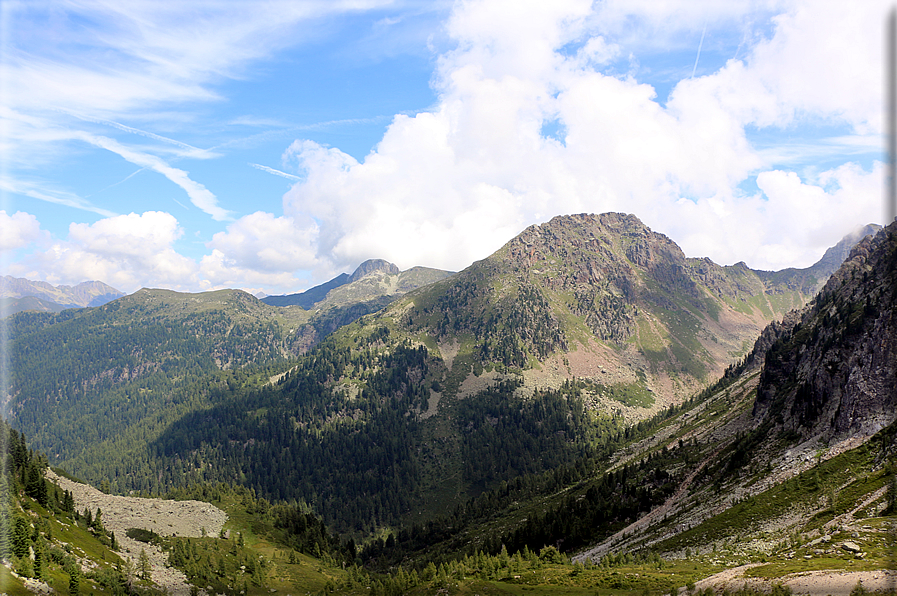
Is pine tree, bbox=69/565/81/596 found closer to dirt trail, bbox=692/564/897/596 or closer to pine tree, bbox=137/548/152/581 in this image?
pine tree, bbox=137/548/152/581

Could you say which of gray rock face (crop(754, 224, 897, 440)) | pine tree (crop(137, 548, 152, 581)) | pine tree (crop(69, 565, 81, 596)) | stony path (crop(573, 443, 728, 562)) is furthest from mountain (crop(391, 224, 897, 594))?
pine tree (crop(137, 548, 152, 581))

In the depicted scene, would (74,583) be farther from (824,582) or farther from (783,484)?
(783,484)

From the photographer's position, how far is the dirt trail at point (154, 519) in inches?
3317

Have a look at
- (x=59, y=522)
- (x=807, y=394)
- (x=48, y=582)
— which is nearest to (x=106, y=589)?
(x=48, y=582)

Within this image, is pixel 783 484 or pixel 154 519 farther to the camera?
pixel 154 519

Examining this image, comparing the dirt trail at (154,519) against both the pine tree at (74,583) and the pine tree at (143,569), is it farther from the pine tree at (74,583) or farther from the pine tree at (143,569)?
the pine tree at (74,583)

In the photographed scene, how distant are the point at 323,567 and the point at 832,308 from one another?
193 m

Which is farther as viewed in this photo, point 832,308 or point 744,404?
point 744,404

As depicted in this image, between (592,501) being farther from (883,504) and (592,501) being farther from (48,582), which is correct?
(48,582)

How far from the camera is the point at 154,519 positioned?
377 feet

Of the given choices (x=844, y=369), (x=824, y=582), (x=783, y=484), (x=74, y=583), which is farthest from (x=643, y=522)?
(x=74, y=583)

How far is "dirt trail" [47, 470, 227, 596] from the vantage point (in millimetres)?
84250

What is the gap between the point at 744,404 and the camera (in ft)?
589

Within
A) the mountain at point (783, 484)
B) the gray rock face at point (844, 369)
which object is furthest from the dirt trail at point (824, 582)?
the gray rock face at point (844, 369)
